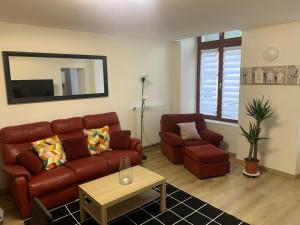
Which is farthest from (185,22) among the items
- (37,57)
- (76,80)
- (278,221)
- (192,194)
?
(278,221)

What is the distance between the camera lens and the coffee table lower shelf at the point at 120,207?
2359 mm

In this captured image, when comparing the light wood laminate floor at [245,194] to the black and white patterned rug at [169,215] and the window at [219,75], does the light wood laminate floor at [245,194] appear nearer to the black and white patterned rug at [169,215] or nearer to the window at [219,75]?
the black and white patterned rug at [169,215]

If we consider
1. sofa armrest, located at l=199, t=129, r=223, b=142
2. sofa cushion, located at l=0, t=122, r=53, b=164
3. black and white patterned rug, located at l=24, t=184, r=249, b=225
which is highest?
sofa cushion, located at l=0, t=122, r=53, b=164

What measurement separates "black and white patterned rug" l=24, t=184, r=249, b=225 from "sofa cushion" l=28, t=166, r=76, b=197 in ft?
0.98

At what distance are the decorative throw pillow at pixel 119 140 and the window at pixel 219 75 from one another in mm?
2246

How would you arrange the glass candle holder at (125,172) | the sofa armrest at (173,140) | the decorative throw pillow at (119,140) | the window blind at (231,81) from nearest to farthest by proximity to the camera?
1. the glass candle holder at (125,172)
2. the decorative throw pillow at (119,140)
3. the sofa armrest at (173,140)
4. the window blind at (231,81)

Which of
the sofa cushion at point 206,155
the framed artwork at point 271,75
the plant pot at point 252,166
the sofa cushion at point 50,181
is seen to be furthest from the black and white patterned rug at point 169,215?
the framed artwork at point 271,75

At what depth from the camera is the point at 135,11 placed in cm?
265

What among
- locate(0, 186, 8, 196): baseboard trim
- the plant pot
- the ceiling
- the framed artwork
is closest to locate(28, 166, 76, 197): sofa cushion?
locate(0, 186, 8, 196): baseboard trim

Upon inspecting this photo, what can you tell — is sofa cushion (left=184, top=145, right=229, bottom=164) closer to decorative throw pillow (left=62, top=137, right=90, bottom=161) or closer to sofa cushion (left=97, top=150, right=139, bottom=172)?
sofa cushion (left=97, top=150, right=139, bottom=172)

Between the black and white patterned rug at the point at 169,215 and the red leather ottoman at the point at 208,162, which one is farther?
the red leather ottoman at the point at 208,162

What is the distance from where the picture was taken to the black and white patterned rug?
249 centimetres

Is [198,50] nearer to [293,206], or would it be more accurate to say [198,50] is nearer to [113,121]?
[113,121]

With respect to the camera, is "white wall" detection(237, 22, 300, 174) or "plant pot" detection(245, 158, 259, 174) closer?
"white wall" detection(237, 22, 300, 174)
